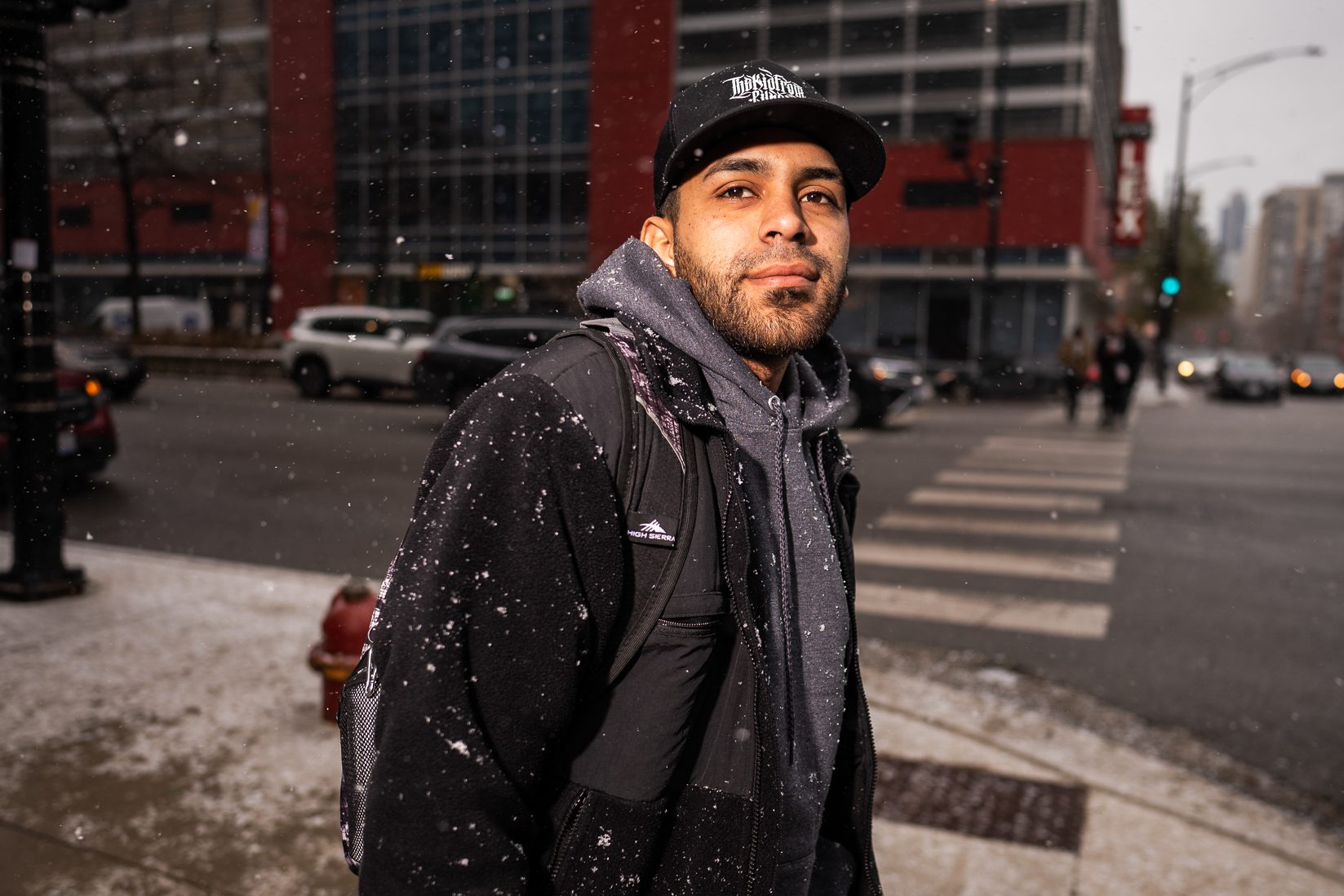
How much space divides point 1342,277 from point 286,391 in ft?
433

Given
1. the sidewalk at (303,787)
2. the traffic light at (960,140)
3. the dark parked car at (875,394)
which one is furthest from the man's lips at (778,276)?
the dark parked car at (875,394)

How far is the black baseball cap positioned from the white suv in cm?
1486

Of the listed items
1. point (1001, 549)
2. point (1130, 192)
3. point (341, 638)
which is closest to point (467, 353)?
point (1001, 549)

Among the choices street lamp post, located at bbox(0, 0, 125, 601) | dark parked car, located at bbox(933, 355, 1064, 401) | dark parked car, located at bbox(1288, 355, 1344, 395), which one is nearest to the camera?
street lamp post, located at bbox(0, 0, 125, 601)

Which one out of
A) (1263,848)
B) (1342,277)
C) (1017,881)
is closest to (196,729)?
(1017,881)

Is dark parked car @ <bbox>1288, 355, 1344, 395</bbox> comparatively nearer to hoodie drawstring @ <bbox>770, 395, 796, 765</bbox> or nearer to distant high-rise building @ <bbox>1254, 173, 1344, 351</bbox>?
hoodie drawstring @ <bbox>770, 395, 796, 765</bbox>

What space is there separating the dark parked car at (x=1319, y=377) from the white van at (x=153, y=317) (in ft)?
104

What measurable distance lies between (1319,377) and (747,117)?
A: 37.3 m

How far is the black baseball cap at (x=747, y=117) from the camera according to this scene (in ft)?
4.76

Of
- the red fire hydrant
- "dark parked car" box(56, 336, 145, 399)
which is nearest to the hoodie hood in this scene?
the red fire hydrant

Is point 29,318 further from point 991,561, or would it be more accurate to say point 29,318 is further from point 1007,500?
point 1007,500

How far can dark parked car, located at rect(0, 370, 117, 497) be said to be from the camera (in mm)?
9328

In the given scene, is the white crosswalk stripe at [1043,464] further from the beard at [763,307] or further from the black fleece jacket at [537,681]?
the black fleece jacket at [537,681]

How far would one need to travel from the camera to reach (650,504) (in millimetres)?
1276
